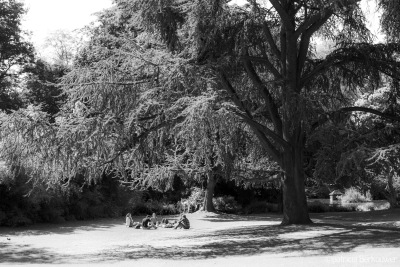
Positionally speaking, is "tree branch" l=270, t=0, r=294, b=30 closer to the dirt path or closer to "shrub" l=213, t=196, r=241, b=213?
the dirt path

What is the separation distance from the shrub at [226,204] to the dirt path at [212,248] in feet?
42.7

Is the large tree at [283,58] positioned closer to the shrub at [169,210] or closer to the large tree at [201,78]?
the large tree at [201,78]

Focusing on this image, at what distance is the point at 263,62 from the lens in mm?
15906

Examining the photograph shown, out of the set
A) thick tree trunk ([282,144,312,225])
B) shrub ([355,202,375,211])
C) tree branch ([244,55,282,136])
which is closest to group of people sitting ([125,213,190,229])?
thick tree trunk ([282,144,312,225])

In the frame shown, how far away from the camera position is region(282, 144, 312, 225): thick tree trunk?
52.6 feet

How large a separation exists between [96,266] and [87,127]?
12.5 feet

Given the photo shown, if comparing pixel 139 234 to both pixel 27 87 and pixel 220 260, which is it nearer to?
pixel 220 260

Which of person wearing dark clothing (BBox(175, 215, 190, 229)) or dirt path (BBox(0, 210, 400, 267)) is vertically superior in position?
person wearing dark clothing (BBox(175, 215, 190, 229))

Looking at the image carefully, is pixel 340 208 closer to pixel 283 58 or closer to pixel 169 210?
pixel 169 210

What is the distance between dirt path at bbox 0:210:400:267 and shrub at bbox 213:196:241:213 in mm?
13001

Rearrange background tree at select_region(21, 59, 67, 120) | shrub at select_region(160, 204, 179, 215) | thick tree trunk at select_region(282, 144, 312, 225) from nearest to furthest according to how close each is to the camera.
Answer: thick tree trunk at select_region(282, 144, 312, 225)
shrub at select_region(160, 204, 179, 215)
background tree at select_region(21, 59, 67, 120)

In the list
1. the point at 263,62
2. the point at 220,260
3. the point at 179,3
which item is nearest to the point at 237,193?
the point at 263,62

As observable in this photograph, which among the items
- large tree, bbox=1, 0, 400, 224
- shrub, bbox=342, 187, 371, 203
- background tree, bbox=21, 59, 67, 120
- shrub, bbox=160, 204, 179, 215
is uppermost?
background tree, bbox=21, 59, 67, 120

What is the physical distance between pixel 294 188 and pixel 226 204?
15190 mm
